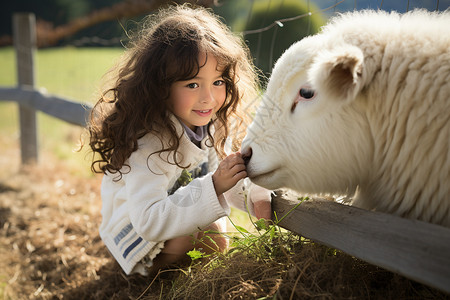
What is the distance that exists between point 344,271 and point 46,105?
4.12m

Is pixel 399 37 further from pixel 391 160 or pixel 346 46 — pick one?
pixel 391 160

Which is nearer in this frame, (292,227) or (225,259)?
(292,227)

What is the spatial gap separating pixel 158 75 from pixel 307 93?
0.86 meters

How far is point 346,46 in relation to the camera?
4.64 feet

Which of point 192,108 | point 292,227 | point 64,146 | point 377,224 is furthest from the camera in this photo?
point 64,146

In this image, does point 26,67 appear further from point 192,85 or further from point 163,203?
point 163,203

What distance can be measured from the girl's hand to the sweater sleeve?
34 millimetres

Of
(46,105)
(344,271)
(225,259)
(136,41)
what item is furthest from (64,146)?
(344,271)

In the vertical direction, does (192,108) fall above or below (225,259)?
above

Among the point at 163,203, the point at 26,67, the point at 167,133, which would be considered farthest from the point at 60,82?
the point at 163,203

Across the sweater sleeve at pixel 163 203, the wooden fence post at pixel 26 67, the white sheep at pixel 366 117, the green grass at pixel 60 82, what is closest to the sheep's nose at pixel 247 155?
the white sheep at pixel 366 117

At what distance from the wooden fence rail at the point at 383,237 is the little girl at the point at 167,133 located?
397mm

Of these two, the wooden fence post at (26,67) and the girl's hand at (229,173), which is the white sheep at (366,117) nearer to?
the girl's hand at (229,173)

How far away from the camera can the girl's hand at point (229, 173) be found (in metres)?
1.79
